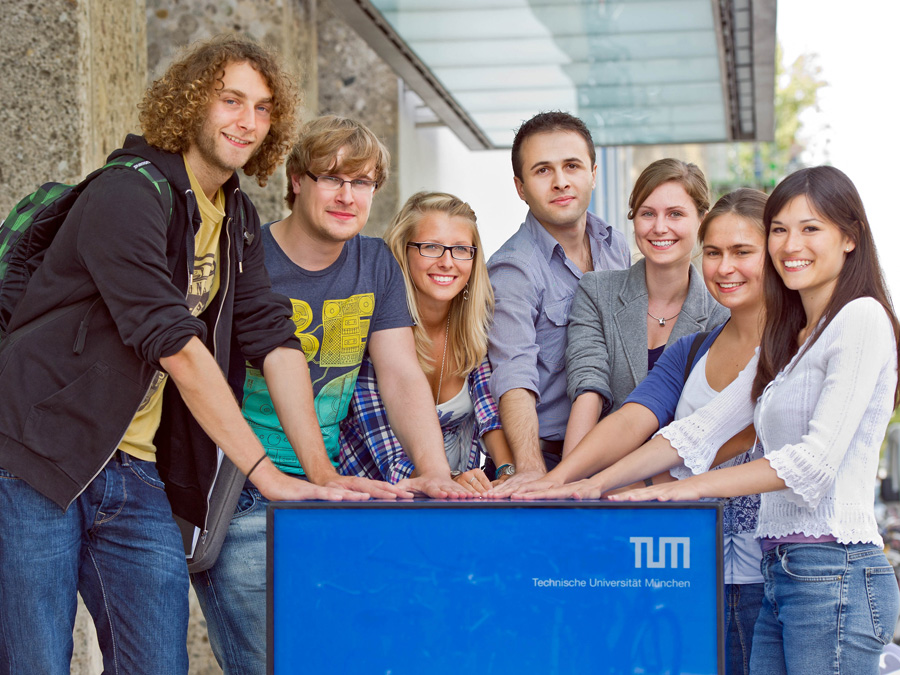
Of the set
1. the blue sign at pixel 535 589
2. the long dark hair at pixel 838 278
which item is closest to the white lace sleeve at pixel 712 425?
the long dark hair at pixel 838 278

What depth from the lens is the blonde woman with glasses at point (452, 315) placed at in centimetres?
320

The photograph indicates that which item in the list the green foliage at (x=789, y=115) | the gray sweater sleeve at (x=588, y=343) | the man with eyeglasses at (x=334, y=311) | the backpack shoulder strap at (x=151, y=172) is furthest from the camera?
the green foliage at (x=789, y=115)

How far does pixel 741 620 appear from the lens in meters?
2.66

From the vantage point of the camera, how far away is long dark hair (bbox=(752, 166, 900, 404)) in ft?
7.63

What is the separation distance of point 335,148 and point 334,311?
465 millimetres

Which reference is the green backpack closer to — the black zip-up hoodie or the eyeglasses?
the black zip-up hoodie

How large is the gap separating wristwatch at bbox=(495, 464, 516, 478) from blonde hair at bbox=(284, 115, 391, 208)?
0.96 m

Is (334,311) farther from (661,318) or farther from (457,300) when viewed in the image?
(661,318)

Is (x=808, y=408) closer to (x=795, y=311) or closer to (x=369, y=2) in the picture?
(x=795, y=311)

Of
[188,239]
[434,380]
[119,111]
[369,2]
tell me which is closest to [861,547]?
[434,380]

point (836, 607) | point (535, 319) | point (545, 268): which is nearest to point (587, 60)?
point (545, 268)

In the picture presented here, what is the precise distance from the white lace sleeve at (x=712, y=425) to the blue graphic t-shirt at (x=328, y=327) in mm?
877

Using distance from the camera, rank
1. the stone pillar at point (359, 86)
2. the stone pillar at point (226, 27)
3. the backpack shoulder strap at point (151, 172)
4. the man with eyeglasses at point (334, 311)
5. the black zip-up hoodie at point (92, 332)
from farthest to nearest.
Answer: the stone pillar at point (359, 86) < the stone pillar at point (226, 27) < the man with eyeglasses at point (334, 311) < the backpack shoulder strap at point (151, 172) < the black zip-up hoodie at point (92, 332)

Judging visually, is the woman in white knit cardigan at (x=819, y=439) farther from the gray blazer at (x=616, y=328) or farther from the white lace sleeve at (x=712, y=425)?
the gray blazer at (x=616, y=328)
